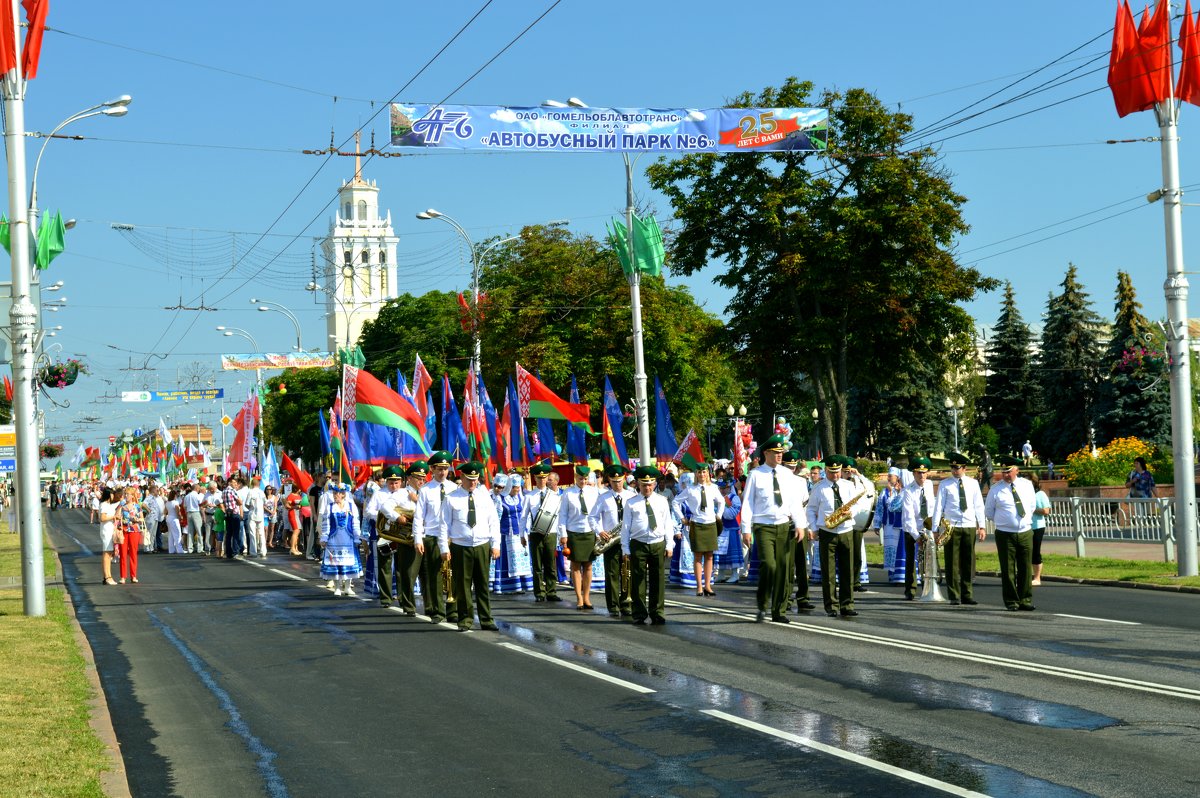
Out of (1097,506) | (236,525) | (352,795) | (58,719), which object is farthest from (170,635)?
(236,525)

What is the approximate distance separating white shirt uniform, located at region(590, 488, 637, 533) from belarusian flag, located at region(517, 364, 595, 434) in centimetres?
1176

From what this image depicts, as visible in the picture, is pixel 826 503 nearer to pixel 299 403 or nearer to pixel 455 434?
pixel 455 434

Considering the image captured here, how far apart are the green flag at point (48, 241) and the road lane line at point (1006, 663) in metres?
17.3

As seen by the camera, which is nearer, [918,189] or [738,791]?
[738,791]

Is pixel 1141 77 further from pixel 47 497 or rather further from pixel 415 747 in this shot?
pixel 47 497

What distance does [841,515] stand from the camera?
15.8 m

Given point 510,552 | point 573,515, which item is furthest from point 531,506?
point 573,515

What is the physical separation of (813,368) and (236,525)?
54.2 ft

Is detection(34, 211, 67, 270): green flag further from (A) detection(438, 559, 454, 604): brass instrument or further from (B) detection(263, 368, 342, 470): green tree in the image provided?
(B) detection(263, 368, 342, 470): green tree

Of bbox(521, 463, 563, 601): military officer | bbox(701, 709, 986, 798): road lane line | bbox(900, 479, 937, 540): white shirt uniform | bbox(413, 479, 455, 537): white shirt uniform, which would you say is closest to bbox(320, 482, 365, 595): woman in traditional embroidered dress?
bbox(521, 463, 563, 601): military officer

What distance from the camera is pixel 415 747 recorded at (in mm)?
8539

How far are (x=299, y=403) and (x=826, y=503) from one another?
2664 inches

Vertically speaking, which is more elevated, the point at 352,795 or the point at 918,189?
the point at 918,189

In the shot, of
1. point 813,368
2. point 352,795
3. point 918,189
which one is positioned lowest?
point 352,795
